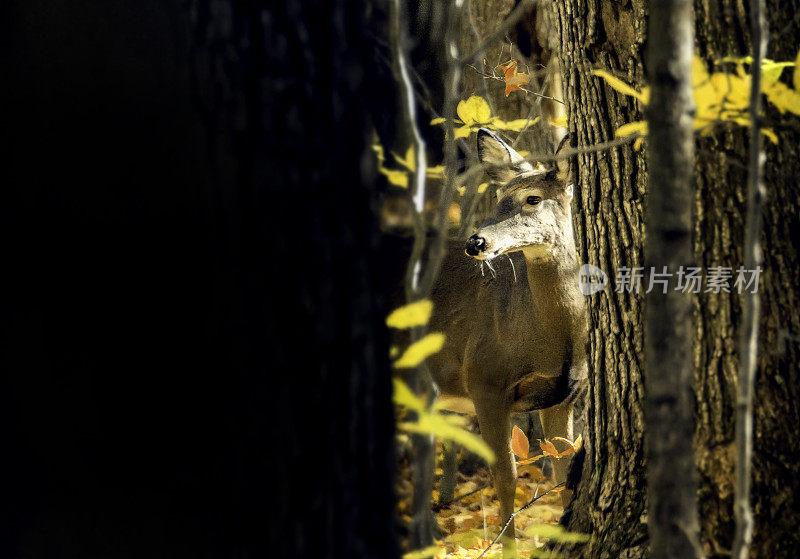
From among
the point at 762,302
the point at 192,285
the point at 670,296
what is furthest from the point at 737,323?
the point at 192,285

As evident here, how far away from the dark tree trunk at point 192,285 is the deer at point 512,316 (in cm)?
183

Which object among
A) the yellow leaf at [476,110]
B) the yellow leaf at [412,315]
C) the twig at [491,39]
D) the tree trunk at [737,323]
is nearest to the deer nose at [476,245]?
the yellow leaf at [476,110]

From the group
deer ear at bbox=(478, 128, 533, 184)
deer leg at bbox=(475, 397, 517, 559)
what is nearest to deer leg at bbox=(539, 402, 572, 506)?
deer leg at bbox=(475, 397, 517, 559)

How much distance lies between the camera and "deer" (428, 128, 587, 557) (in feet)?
11.8

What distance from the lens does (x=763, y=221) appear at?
222cm

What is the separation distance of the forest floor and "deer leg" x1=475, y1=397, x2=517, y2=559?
0.54 feet

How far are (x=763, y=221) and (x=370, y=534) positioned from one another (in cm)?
156

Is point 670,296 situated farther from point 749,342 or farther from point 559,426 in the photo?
point 559,426

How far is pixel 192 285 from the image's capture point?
1.73m

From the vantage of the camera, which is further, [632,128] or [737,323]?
[632,128]

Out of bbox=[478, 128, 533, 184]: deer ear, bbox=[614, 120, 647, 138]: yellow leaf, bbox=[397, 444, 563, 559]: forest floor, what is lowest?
bbox=[397, 444, 563, 559]: forest floor

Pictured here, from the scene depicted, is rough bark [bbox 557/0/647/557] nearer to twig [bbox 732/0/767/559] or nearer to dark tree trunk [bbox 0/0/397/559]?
twig [bbox 732/0/767/559]

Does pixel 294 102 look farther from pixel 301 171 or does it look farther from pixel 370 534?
pixel 370 534

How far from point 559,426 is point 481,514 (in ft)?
3.62
